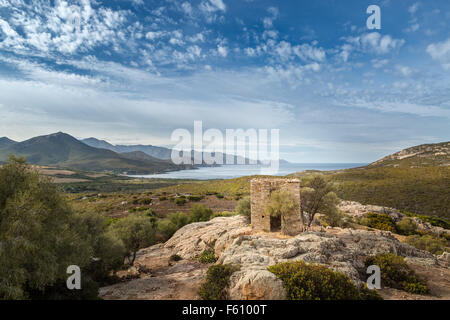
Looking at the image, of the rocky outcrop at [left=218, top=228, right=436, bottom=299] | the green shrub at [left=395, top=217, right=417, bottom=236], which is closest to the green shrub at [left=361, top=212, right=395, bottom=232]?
the green shrub at [left=395, top=217, right=417, bottom=236]

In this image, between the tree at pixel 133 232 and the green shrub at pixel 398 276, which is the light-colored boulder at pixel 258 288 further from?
the tree at pixel 133 232

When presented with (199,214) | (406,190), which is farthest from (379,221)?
(199,214)

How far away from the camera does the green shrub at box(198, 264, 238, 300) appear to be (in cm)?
679

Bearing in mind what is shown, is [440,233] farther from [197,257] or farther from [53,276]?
[53,276]

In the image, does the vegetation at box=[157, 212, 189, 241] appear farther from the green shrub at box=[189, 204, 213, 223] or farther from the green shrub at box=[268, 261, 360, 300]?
the green shrub at box=[268, 261, 360, 300]

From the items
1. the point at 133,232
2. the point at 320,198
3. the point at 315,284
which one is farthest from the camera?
the point at 320,198

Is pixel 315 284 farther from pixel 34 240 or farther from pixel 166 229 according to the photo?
pixel 166 229

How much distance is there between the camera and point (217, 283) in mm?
7195

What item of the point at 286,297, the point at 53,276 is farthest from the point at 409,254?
the point at 53,276

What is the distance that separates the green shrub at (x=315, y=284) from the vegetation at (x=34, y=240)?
695 centimetres

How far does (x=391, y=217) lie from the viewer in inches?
962

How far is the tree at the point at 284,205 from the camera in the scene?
13.8 meters

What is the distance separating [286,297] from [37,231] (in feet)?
25.1

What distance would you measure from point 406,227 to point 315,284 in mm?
23593
